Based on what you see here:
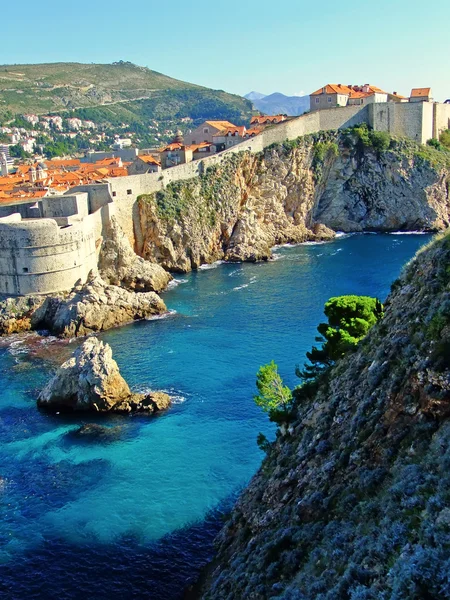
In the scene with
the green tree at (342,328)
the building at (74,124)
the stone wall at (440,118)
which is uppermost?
the building at (74,124)

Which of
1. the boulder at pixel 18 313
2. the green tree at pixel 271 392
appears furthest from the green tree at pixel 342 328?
the boulder at pixel 18 313

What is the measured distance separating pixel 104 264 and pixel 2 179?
2124cm

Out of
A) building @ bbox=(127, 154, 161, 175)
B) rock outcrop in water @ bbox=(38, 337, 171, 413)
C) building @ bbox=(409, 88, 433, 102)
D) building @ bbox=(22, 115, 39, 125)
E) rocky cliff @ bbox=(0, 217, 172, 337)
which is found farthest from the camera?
building @ bbox=(22, 115, 39, 125)

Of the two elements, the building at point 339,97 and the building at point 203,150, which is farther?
the building at point 339,97

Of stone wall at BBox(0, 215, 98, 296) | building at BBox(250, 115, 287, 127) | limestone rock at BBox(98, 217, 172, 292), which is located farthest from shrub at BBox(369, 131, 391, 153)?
stone wall at BBox(0, 215, 98, 296)

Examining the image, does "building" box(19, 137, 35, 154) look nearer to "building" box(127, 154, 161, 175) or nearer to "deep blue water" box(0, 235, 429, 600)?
"building" box(127, 154, 161, 175)

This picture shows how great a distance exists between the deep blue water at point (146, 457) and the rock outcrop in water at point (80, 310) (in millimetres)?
1499

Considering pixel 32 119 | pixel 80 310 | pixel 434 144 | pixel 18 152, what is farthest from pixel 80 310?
pixel 32 119

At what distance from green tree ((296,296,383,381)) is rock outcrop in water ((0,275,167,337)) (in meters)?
20.2

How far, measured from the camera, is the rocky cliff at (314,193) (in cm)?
5838

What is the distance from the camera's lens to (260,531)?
46.3 ft

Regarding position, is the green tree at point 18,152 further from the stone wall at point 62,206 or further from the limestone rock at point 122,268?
the stone wall at point 62,206

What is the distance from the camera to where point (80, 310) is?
38812 mm

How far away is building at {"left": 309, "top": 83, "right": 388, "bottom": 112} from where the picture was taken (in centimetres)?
6950
